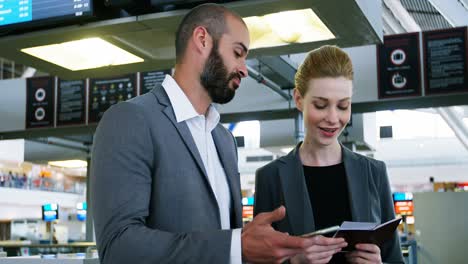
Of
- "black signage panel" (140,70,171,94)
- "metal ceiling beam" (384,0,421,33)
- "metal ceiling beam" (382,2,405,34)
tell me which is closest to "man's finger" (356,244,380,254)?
"black signage panel" (140,70,171,94)

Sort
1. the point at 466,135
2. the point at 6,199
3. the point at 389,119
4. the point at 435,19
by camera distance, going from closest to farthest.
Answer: the point at 389,119, the point at 435,19, the point at 466,135, the point at 6,199

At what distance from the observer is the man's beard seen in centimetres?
165

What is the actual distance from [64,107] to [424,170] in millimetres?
22234

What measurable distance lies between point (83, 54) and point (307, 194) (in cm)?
179

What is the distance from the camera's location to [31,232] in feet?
62.5

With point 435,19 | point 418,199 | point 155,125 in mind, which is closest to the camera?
point 155,125

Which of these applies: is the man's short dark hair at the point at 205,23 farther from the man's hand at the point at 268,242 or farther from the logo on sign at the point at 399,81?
the logo on sign at the point at 399,81

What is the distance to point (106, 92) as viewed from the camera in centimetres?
727

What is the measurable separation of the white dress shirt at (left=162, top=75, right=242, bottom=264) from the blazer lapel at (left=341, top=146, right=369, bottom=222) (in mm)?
451

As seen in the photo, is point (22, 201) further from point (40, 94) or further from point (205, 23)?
point (205, 23)

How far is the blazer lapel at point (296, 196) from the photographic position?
193cm

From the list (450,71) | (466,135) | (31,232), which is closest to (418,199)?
(450,71)

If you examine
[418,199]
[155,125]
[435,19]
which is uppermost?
[435,19]

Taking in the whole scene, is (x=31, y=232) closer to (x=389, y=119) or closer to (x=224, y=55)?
(x=389, y=119)
